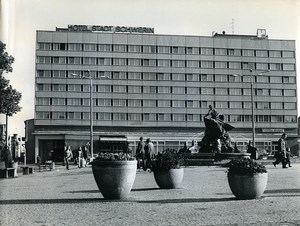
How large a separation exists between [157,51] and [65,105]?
1746 centimetres

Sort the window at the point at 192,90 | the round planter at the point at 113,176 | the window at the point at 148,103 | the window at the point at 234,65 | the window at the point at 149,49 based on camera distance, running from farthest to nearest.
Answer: the window at the point at 234,65 → the window at the point at 192,90 → the window at the point at 149,49 → the window at the point at 148,103 → the round planter at the point at 113,176

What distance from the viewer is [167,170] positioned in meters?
13.4

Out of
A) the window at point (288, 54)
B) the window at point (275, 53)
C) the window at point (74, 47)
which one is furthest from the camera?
the window at point (288, 54)

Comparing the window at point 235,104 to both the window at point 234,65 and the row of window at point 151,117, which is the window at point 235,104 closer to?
the row of window at point 151,117

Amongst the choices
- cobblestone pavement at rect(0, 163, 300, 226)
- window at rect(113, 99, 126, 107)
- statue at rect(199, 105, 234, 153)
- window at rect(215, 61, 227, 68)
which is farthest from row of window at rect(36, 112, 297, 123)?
cobblestone pavement at rect(0, 163, 300, 226)

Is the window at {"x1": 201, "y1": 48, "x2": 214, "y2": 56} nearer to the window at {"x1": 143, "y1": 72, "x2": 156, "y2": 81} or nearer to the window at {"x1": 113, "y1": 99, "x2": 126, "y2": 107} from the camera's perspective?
the window at {"x1": 143, "y1": 72, "x2": 156, "y2": 81}

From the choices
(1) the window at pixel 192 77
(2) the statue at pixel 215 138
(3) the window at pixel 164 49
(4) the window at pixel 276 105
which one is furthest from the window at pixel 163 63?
(2) the statue at pixel 215 138

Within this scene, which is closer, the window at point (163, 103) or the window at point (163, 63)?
the window at point (163, 103)

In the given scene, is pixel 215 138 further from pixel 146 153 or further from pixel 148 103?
pixel 148 103

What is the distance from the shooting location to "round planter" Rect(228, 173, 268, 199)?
10414 mm

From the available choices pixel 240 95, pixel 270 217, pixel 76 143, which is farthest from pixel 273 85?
pixel 270 217

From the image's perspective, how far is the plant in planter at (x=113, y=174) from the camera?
10570 mm

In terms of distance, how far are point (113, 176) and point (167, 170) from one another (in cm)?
317

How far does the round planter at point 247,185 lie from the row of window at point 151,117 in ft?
204
